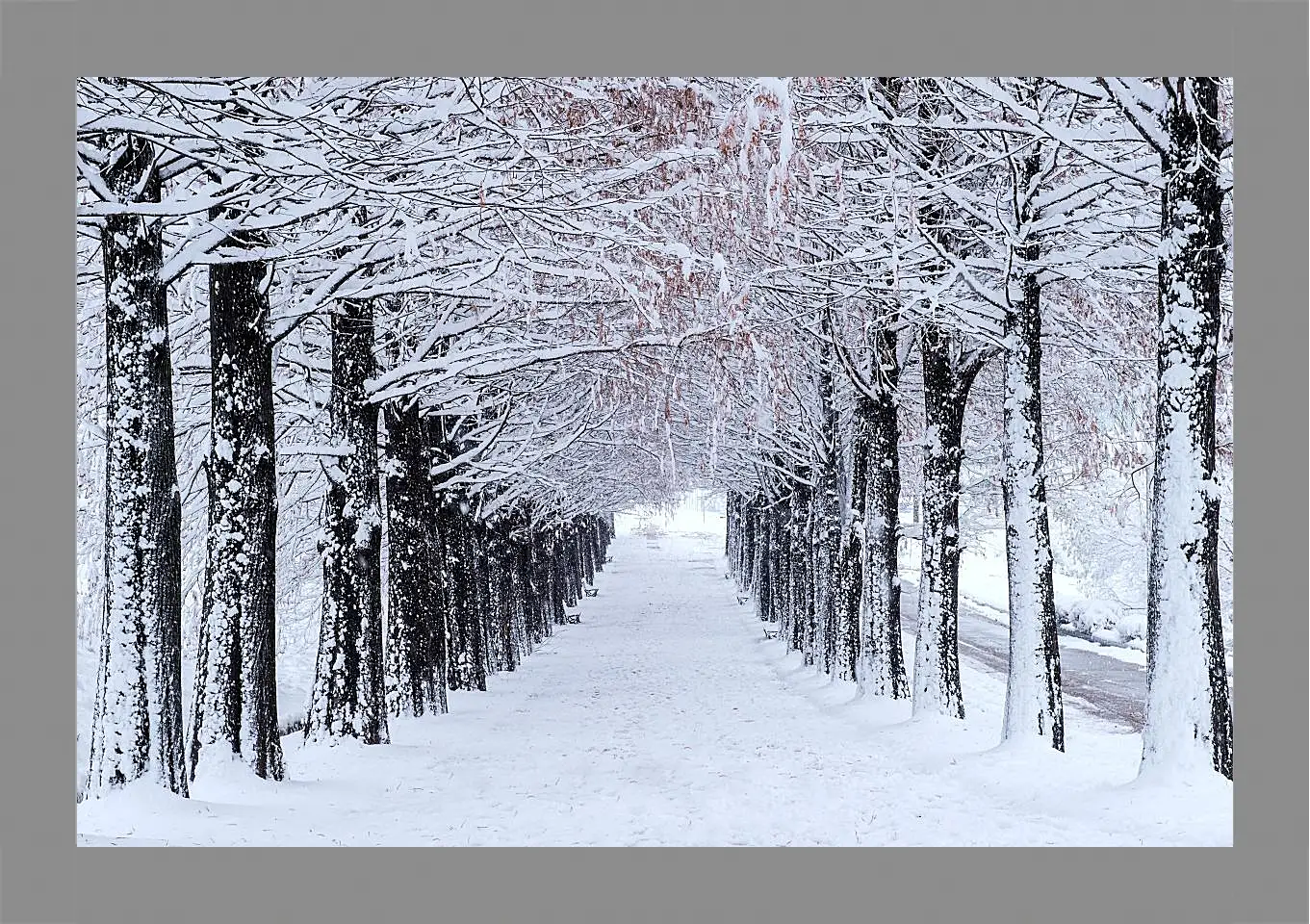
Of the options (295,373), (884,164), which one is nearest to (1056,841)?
(884,164)

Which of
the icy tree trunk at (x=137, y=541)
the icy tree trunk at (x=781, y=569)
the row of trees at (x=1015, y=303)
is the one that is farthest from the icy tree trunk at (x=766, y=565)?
the icy tree trunk at (x=137, y=541)

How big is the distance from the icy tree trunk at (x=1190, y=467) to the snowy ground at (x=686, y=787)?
392mm

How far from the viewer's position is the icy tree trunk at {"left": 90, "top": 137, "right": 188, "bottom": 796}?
7.20m

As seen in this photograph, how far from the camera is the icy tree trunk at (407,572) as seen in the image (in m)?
12.9

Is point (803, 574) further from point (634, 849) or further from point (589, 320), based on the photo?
point (634, 849)

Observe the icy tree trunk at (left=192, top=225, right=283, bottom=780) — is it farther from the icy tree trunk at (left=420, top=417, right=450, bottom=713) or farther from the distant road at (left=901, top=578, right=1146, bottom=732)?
the distant road at (left=901, top=578, right=1146, bottom=732)

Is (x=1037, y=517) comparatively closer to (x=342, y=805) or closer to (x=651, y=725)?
(x=651, y=725)

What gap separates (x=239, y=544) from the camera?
27.6 ft

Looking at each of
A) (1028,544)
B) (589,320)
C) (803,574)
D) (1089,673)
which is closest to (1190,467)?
(1028,544)

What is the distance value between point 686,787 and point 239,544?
4.01 m

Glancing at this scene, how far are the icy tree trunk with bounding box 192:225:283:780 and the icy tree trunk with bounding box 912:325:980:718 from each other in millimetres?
6962

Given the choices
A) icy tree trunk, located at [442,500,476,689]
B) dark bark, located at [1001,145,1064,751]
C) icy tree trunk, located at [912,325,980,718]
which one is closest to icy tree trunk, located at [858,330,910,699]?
icy tree trunk, located at [912,325,980,718]
